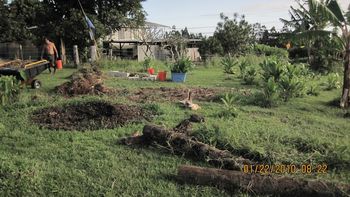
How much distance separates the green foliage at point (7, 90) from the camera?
28.6 feet

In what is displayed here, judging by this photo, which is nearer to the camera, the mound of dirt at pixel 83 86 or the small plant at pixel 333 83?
the mound of dirt at pixel 83 86

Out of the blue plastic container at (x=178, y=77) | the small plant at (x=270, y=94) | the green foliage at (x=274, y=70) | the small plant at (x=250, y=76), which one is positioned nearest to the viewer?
the small plant at (x=270, y=94)

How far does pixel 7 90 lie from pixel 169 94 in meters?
4.14

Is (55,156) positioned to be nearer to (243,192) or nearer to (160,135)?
(160,135)

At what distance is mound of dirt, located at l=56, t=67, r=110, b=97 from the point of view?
10.3 meters

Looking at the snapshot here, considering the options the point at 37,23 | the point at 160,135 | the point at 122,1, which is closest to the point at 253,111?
the point at 160,135

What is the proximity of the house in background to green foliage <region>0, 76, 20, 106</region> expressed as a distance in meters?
16.0

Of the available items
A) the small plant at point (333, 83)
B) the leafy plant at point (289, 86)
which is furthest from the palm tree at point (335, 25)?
the small plant at point (333, 83)

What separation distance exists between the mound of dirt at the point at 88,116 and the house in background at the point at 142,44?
1730 centimetres

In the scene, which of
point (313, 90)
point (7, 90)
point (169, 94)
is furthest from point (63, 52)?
point (313, 90)

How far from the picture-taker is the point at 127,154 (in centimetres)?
546

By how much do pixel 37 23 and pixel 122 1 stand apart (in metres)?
5.17

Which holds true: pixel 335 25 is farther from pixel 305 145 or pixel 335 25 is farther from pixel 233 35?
pixel 233 35

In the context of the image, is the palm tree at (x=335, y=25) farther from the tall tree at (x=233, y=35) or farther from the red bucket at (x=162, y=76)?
the tall tree at (x=233, y=35)
